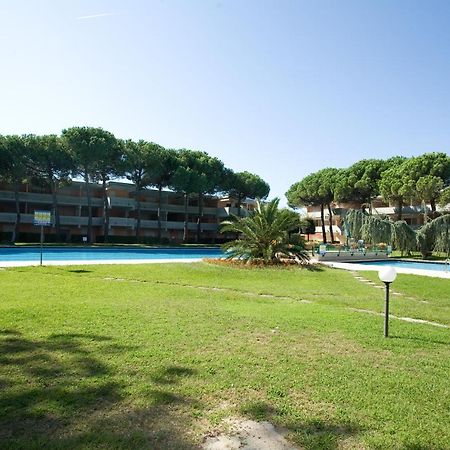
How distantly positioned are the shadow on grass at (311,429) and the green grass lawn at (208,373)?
12mm

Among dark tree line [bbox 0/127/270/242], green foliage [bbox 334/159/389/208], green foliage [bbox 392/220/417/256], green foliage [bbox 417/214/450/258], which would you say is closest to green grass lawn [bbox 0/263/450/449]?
green foliage [bbox 417/214/450/258]

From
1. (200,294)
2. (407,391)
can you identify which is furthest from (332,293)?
(407,391)

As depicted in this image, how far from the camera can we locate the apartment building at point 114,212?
43688mm

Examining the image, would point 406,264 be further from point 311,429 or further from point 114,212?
point 114,212

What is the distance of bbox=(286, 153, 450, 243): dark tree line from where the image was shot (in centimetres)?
4129

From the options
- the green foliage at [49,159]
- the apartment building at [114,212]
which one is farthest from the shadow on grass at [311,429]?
the apartment building at [114,212]

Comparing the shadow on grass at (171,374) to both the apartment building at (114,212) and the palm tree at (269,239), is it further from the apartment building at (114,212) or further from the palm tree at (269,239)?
the apartment building at (114,212)

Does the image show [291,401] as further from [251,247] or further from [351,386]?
[251,247]

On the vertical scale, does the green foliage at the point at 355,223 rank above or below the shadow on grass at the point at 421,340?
above

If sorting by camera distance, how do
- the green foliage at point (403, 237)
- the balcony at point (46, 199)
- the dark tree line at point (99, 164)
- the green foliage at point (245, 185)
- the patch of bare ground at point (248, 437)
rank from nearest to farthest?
1. the patch of bare ground at point (248, 437)
2. the green foliage at point (403, 237)
3. the dark tree line at point (99, 164)
4. the balcony at point (46, 199)
5. the green foliage at point (245, 185)

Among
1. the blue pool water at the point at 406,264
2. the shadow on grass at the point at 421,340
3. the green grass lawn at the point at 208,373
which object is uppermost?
the green grass lawn at the point at 208,373

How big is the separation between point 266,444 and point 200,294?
26.0 feet

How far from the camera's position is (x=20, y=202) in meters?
44.6

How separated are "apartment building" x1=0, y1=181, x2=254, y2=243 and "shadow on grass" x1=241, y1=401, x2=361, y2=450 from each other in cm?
4074
